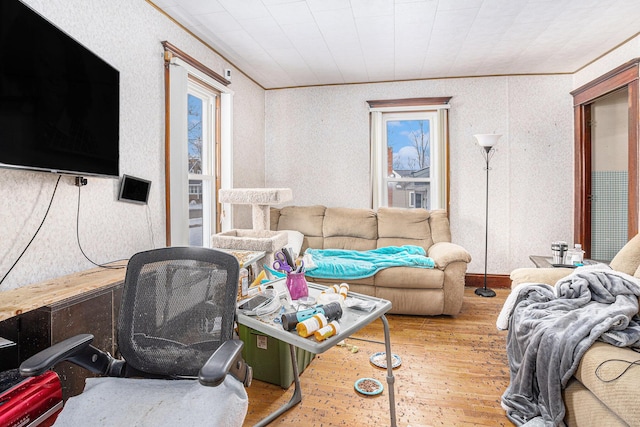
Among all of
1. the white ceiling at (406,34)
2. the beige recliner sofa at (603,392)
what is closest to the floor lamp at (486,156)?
the white ceiling at (406,34)

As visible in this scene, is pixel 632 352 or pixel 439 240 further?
pixel 439 240

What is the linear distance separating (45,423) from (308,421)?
3.67 feet

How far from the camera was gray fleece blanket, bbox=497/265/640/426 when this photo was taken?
1.63 m

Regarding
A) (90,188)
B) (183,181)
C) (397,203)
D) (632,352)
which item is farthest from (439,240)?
(90,188)

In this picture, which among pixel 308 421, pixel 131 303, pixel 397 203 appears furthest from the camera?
pixel 397 203

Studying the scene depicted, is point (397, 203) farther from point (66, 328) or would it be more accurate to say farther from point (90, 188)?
point (66, 328)

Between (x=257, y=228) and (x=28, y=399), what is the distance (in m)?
1.98

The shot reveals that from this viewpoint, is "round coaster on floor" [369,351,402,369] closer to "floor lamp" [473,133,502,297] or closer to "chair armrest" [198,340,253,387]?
"chair armrest" [198,340,253,387]

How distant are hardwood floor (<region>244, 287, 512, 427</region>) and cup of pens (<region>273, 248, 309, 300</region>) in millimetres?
696

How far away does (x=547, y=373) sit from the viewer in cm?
171

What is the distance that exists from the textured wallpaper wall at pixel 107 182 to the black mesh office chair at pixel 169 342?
776 mm

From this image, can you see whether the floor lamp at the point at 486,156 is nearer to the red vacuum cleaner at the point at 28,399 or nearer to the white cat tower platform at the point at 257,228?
the white cat tower platform at the point at 257,228

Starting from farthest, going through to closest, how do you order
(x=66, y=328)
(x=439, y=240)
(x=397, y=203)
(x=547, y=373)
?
(x=397, y=203), (x=439, y=240), (x=547, y=373), (x=66, y=328)

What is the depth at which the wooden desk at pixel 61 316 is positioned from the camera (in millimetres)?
1425
